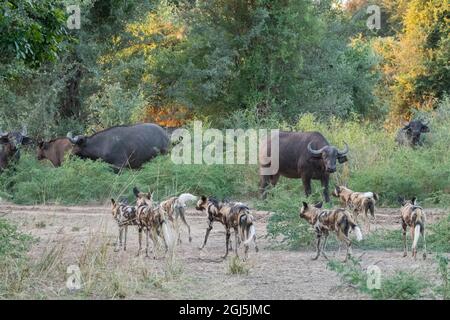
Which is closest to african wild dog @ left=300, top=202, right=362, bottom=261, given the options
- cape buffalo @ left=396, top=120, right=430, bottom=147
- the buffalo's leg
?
the buffalo's leg

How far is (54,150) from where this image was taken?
24609 millimetres

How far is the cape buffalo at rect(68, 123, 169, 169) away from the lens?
23609 mm

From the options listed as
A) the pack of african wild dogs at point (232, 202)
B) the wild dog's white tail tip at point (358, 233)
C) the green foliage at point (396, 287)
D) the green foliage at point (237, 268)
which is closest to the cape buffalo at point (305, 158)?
the pack of african wild dogs at point (232, 202)

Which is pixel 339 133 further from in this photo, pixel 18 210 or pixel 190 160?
pixel 18 210

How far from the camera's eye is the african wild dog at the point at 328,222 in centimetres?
1212

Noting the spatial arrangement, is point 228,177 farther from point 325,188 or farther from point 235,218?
point 235,218

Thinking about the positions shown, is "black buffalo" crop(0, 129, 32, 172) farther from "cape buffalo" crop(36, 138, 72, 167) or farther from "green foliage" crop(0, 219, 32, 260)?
"green foliage" crop(0, 219, 32, 260)

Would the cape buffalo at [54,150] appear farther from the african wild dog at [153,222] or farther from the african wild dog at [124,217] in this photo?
the african wild dog at [153,222]

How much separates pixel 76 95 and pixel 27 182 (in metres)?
7.63

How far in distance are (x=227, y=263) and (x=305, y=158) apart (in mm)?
8551

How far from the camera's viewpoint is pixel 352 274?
9.78 metres

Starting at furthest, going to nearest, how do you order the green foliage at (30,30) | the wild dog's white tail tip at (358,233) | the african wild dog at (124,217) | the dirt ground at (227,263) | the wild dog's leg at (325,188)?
the wild dog's leg at (325,188) → the african wild dog at (124,217) → the wild dog's white tail tip at (358,233) → the green foliage at (30,30) → the dirt ground at (227,263)

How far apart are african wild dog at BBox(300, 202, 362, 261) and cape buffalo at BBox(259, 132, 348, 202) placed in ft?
19.1

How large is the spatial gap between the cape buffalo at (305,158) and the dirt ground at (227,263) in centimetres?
264
